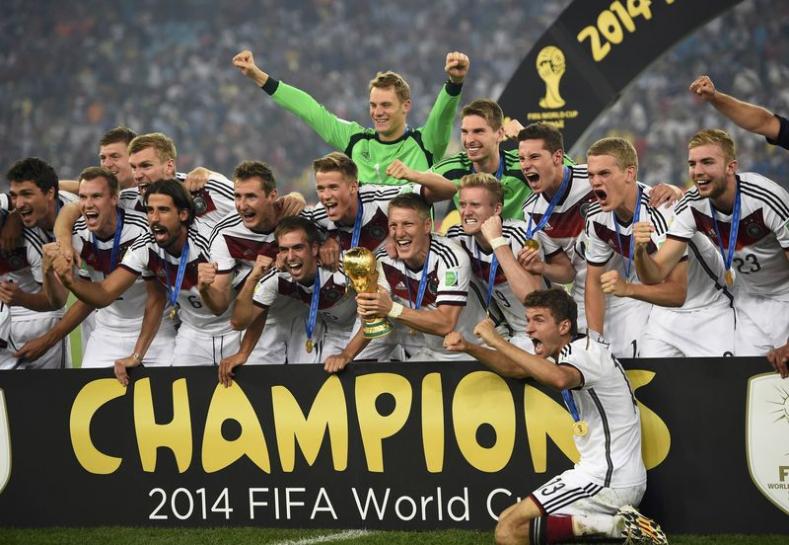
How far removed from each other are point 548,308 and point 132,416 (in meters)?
2.27

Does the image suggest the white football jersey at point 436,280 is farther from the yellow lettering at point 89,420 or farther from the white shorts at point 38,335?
the white shorts at point 38,335

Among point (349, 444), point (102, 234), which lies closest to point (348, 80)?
point (102, 234)

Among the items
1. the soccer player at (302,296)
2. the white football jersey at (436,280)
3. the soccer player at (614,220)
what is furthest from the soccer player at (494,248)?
the soccer player at (302,296)

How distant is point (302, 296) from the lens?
5605mm

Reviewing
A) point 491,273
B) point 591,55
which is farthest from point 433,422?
point 591,55

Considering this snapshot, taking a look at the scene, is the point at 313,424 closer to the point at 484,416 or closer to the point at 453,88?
the point at 484,416

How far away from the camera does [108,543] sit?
4934 mm

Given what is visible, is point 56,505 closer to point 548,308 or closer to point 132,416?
point 132,416

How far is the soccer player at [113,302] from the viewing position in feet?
19.3

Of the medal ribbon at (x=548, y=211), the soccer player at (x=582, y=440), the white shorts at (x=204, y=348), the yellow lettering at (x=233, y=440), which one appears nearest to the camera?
the soccer player at (x=582, y=440)

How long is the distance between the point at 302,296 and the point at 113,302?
1336mm

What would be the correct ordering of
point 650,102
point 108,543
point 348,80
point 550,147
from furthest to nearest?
1. point 348,80
2. point 650,102
3. point 550,147
4. point 108,543

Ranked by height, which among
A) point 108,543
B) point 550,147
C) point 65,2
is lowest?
point 108,543

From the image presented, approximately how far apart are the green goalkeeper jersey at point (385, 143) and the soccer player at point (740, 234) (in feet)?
5.74
